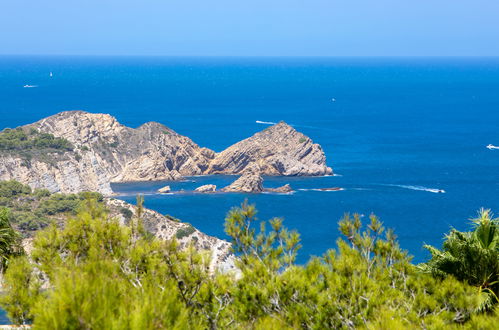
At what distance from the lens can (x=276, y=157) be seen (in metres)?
94.0

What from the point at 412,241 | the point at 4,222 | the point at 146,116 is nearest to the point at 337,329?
the point at 4,222

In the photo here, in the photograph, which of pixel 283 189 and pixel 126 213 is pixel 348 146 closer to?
pixel 283 189

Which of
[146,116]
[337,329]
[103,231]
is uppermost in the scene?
[103,231]

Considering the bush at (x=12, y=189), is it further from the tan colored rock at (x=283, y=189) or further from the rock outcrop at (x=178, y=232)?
the tan colored rock at (x=283, y=189)

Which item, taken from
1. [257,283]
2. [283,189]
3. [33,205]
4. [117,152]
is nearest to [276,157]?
[283,189]

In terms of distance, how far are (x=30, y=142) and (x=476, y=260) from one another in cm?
7176

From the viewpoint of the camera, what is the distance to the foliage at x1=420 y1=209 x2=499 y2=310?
50.1 feet

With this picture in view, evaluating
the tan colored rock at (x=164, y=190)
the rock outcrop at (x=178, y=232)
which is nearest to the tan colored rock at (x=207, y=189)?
the tan colored rock at (x=164, y=190)

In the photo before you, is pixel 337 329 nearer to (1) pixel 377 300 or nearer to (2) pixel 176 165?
(1) pixel 377 300

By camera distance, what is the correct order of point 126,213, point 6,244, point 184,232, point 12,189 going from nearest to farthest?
1. point 6,244
2. point 184,232
3. point 126,213
4. point 12,189

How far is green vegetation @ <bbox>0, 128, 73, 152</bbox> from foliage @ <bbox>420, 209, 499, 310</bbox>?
223 ft

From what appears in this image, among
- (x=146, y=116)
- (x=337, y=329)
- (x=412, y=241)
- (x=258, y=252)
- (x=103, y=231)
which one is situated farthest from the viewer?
(x=146, y=116)

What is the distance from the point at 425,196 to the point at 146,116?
3012 inches

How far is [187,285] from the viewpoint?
13805mm
